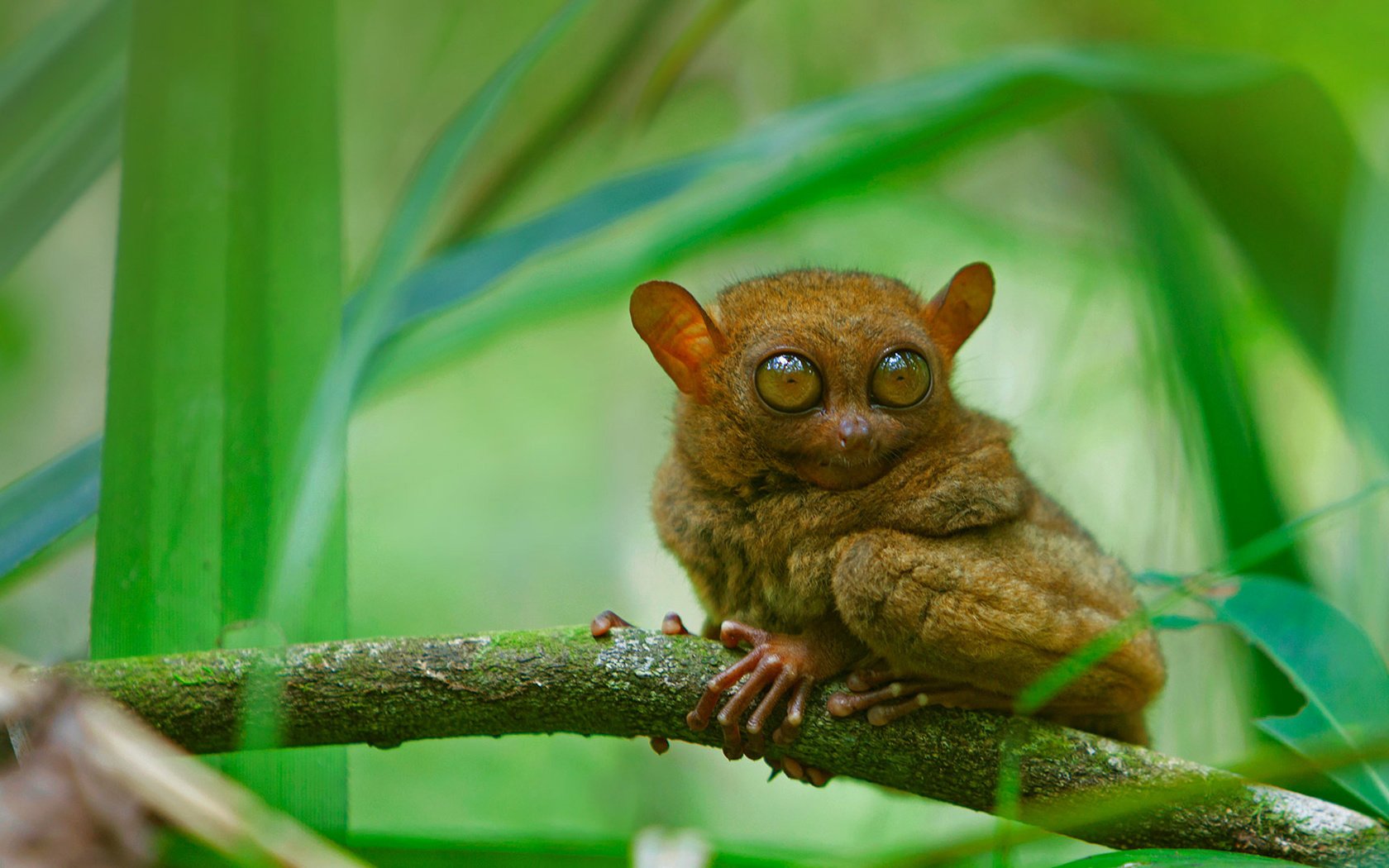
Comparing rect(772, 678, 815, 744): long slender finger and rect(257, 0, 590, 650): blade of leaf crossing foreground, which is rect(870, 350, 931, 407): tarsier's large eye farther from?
rect(257, 0, 590, 650): blade of leaf crossing foreground

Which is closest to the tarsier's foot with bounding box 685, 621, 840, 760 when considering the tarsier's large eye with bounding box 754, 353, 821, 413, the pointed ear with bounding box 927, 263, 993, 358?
the tarsier's large eye with bounding box 754, 353, 821, 413

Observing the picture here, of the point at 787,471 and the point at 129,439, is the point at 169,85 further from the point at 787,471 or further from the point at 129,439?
the point at 787,471

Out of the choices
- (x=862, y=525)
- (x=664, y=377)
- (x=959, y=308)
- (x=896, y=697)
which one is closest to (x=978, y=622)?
(x=896, y=697)

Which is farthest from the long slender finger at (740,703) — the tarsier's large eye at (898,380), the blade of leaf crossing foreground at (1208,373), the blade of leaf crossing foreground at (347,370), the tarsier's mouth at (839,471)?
the blade of leaf crossing foreground at (1208,373)

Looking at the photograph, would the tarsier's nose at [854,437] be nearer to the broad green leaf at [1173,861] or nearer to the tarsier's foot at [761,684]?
the tarsier's foot at [761,684]

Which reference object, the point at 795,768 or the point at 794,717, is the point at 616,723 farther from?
the point at 795,768

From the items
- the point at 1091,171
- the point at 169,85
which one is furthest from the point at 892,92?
the point at 1091,171

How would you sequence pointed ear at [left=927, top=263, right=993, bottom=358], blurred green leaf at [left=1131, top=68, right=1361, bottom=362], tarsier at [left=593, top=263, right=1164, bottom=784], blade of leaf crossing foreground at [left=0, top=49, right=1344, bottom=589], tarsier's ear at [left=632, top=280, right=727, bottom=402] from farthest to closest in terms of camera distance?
blurred green leaf at [left=1131, top=68, right=1361, bottom=362], blade of leaf crossing foreground at [left=0, top=49, right=1344, bottom=589], pointed ear at [left=927, top=263, right=993, bottom=358], tarsier's ear at [left=632, top=280, right=727, bottom=402], tarsier at [left=593, top=263, right=1164, bottom=784]
